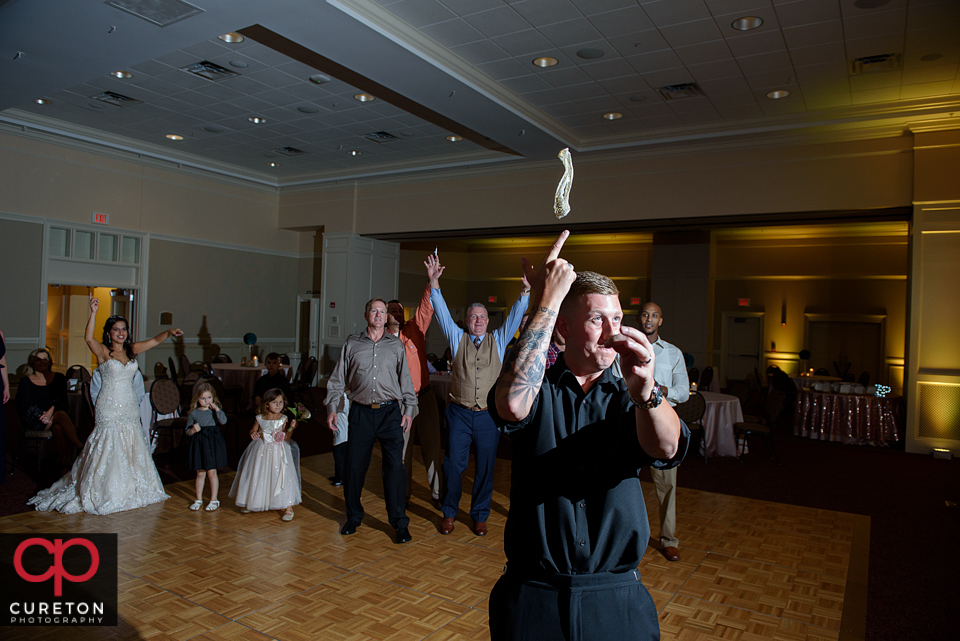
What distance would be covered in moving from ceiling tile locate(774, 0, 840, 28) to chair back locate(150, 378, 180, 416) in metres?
6.94

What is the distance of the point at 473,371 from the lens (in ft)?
14.9

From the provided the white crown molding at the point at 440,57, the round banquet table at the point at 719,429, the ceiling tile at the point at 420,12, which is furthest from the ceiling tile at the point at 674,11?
the round banquet table at the point at 719,429

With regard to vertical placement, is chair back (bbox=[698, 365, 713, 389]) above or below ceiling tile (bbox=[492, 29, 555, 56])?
below

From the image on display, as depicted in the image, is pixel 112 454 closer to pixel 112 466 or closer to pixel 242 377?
pixel 112 466

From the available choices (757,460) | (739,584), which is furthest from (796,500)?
(739,584)

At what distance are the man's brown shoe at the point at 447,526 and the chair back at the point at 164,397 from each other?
3.63 meters

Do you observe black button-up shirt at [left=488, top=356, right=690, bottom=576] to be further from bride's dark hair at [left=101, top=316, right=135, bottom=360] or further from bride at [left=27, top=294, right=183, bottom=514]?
bride's dark hair at [left=101, top=316, right=135, bottom=360]

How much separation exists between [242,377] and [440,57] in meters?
6.16

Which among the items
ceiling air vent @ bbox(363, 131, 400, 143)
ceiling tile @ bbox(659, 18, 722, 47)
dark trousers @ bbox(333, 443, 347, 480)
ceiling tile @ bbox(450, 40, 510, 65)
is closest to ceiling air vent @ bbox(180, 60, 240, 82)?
ceiling air vent @ bbox(363, 131, 400, 143)

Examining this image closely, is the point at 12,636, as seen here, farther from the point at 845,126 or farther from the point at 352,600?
the point at 845,126

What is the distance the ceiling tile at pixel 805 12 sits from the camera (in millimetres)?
5395

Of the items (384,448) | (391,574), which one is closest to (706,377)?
(384,448)

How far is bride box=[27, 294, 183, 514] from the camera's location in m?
4.86

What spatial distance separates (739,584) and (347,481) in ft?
8.76
